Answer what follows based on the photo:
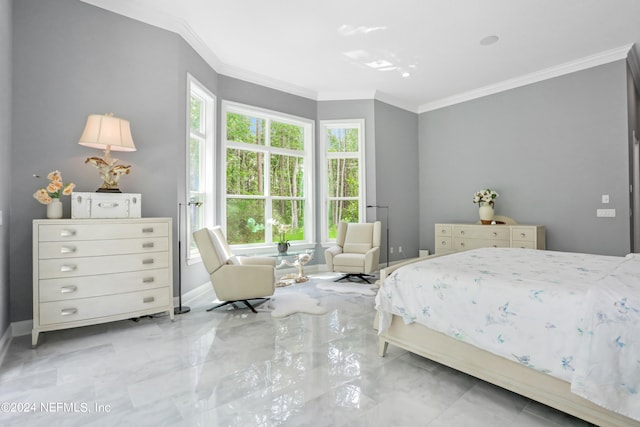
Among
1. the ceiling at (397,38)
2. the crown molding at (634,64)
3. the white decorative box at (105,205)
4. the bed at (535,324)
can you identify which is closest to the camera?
the bed at (535,324)

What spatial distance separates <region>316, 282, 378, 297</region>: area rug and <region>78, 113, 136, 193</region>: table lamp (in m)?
2.74

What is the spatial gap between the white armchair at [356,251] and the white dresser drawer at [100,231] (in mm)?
2427

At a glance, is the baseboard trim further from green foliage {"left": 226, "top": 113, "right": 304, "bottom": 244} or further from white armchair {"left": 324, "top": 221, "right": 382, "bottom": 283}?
white armchair {"left": 324, "top": 221, "right": 382, "bottom": 283}

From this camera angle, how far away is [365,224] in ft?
16.8

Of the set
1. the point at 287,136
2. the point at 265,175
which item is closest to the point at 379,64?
the point at 287,136

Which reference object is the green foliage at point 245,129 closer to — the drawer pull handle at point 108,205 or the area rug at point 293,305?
the drawer pull handle at point 108,205

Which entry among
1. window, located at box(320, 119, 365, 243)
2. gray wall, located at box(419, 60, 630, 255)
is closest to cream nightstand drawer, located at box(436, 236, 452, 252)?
gray wall, located at box(419, 60, 630, 255)

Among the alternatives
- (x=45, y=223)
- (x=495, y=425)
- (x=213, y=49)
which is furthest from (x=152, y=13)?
(x=495, y=425)

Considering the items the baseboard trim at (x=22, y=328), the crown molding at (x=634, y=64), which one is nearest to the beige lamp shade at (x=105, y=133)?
the baseboard trim at (x=22, y=328)

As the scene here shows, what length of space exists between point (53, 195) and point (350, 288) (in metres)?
3.33

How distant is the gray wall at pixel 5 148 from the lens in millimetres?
2422

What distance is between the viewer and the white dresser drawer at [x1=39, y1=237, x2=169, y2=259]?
8.26 ft

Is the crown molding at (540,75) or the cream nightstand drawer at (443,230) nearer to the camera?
the crown molding at (540,75)

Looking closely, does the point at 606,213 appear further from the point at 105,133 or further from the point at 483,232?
the point at 105,133
